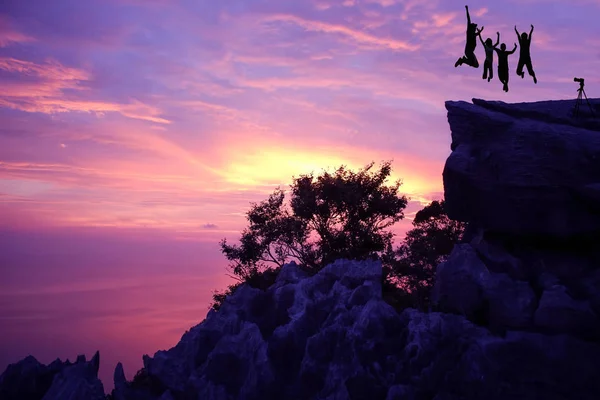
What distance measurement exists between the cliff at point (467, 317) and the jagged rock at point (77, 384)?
81mm

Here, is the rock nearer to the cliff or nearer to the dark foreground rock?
the cliff

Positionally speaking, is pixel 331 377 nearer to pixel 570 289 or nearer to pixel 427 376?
pixel 427 376

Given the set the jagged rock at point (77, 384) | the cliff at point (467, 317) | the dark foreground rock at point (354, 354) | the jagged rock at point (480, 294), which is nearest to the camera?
the dark foreground rock at point (354, 354)

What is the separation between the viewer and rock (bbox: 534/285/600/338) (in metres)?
21.9

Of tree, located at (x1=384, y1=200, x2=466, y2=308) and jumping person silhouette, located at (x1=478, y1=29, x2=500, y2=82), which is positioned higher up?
jumping person silhouette, located at (x1=478, y1=29, x2=500, y2=82)

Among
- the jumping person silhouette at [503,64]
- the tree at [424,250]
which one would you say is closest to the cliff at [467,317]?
the jumping person silhouette at [503,64]

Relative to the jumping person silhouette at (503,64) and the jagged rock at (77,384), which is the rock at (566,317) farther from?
the jagged rock at (77,384)

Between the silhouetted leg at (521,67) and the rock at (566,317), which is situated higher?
the silhouetted leg at (521,67)

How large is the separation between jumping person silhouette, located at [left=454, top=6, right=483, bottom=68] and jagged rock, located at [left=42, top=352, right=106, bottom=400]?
1986cm

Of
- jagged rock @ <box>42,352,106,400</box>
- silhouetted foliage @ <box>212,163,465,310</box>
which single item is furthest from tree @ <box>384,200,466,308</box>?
jagged rock @ <box>42,352,106,400</box>

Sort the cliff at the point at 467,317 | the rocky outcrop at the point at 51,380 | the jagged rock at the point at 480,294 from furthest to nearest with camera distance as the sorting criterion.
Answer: the jagged rock at the point at 480,294 < the rocky outcrop at the point at 51,380 < the cliff at the point at 467,317

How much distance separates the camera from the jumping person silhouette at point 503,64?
27.0m

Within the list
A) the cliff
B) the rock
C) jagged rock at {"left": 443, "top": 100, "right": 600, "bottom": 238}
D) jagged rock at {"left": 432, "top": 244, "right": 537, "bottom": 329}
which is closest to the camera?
the cliff

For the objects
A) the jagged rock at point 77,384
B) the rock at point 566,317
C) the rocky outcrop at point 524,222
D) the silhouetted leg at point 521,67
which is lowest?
the jagged rock at point 77,384
